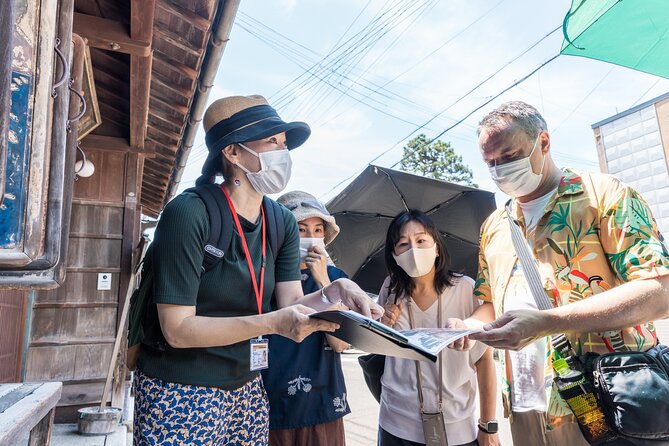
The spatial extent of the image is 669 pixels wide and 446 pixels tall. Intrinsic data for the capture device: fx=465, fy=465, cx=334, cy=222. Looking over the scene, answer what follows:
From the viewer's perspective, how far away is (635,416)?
141 centimetres

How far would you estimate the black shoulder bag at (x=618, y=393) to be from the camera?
140 cm

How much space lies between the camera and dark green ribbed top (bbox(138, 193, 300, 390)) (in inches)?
58.9

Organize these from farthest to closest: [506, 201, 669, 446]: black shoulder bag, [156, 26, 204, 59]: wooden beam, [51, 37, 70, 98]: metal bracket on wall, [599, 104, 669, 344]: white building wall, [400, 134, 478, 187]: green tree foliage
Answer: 1. [400, 134, 478, 187]: green tree foliage
2. [599, 104, 669, 344]: white building wall
3. [156, 26, 204, 59]: wooden beam
4. [506, 201, 669, 446]: black shoulder bag
5. [51, 37, 70, 98]: metal bracket on wall

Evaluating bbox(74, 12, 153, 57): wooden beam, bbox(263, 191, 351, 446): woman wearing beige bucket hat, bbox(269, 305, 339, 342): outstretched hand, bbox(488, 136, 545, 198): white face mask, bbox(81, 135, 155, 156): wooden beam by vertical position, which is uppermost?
bbox(81, 135, 155, 156): wooden beam

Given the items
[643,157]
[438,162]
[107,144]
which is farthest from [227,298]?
[438,162]

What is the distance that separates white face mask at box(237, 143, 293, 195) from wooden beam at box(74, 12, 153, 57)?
1.68m

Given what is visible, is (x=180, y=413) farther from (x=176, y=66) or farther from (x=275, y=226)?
(x=176, y=66)

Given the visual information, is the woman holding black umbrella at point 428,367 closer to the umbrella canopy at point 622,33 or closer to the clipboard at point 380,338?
the clipboard at point 380,338

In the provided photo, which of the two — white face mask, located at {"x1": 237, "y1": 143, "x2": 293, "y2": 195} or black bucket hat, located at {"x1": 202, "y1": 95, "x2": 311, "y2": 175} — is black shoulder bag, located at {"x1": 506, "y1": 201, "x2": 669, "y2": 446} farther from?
black bucket hat, located at {"x1": 202, "y1": 95, "x2": 311, "y2": 175}

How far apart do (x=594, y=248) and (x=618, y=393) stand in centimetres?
50

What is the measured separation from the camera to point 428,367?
7.89 feet

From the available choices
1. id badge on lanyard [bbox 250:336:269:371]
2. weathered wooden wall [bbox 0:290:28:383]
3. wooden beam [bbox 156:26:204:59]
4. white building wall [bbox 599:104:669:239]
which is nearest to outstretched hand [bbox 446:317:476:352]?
id badge on lanyard [bbox 250:336:269:371]

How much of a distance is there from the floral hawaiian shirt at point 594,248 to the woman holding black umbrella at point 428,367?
643mm

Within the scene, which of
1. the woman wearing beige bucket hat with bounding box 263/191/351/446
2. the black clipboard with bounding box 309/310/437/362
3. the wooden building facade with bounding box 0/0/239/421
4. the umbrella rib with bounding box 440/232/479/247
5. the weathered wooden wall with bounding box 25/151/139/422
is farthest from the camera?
the weathered wooden wall with bounding box 25/151/139/422
